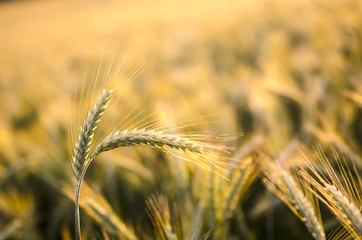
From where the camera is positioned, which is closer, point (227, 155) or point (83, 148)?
point (83, 148)

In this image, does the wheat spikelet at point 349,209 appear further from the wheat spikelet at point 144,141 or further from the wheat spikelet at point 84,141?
the wheat spikelet at point 84,141

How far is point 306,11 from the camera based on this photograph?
4117 mm

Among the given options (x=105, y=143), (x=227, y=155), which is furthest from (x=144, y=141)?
(x=227, y=155)

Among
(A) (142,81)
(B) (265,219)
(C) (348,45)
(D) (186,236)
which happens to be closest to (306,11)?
(C) (348,45)

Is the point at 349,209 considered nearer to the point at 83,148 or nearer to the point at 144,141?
the point at 144,141

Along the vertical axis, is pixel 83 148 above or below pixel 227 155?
above

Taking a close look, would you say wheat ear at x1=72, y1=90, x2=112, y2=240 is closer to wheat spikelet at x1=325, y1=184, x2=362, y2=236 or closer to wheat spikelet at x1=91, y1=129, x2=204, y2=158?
wheat spikelet at x1=91, y1=129, x2=204, y2=158

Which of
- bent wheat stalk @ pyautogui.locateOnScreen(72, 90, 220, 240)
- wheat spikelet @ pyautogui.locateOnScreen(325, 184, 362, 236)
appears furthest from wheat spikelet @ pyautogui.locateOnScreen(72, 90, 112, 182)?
wheat spikelet @ pyautogui.locateOnScreen(325, 184, 362, 236)

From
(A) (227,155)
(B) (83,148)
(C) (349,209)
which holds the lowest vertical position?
(A) (227,155)

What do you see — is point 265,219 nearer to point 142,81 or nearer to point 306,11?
point 142,81

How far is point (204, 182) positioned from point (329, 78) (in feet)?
5.25

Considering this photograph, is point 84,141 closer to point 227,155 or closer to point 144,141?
point 144,141

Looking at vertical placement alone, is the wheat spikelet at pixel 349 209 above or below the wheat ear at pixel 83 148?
below

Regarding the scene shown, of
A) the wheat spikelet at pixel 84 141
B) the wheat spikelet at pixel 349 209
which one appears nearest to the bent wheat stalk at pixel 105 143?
the wheat spikelet at pixel 84 141
